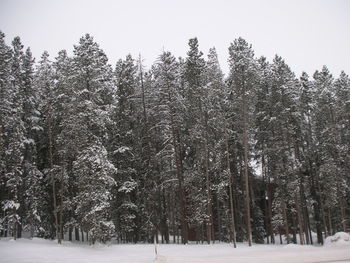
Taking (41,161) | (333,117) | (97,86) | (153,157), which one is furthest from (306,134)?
(41,161)

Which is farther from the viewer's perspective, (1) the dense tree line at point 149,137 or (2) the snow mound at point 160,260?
(1) the dense tree line at point 149,137

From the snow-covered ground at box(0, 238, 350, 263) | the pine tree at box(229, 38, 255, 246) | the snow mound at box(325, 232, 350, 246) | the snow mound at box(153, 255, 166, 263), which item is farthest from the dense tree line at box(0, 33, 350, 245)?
the snow mound at box(153, 255, 166, 263)

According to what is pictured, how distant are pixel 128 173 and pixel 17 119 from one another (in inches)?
412

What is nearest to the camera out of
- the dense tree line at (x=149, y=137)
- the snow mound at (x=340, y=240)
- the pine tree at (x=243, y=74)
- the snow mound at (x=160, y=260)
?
the snow mound at (x=160, y=260)

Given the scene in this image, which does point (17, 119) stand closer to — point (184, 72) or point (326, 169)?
point (184, 72)

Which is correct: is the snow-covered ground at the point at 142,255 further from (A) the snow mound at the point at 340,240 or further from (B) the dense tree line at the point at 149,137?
(B) the dense tree line at the point at 149,137

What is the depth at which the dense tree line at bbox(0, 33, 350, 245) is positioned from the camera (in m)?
28.8

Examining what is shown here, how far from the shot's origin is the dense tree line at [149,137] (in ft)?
94.4

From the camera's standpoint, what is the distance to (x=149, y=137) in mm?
33688

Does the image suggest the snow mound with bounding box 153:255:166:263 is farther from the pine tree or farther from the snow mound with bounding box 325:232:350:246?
the snow mound with bounding box 325:232:350:246

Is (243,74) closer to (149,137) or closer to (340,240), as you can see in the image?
(149,137)

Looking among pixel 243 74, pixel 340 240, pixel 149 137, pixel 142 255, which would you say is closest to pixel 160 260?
pixel 142 255

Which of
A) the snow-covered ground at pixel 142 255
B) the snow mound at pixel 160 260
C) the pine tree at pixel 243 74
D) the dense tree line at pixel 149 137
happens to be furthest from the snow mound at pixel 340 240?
the snow mound at pixel 160 260

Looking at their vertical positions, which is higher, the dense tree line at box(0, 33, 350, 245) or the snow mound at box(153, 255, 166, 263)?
the dense tree line at box(0, 33, 350, 245)
